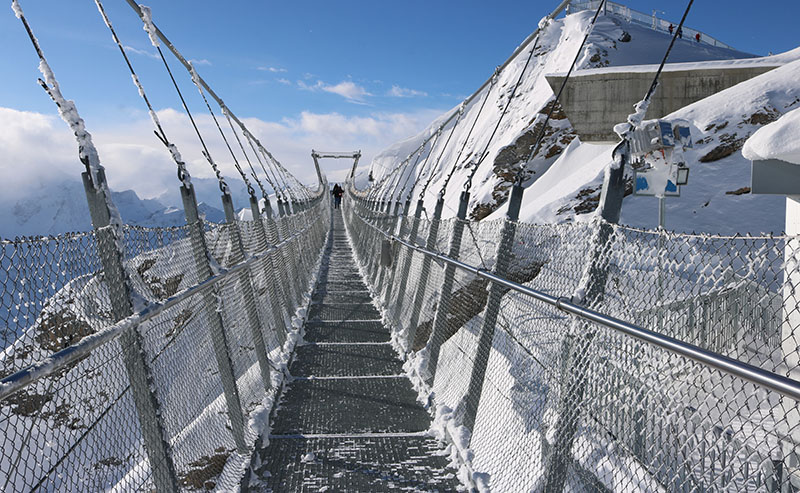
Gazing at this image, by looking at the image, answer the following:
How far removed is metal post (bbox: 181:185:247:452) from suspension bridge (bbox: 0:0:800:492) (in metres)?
0.01

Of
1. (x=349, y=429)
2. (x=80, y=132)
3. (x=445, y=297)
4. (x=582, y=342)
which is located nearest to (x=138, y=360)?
(x=80, y=132)

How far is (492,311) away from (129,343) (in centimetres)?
187

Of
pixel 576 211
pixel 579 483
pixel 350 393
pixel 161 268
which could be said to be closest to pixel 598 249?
pixel 579 483

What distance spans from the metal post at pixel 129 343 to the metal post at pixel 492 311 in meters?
1.71

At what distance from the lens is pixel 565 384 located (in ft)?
7.48

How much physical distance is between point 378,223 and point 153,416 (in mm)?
9215

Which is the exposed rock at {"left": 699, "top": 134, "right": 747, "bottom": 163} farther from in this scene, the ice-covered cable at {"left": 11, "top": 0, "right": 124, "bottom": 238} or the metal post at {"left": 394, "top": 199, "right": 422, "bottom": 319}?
the ice-covered cable at {"left": 11, "top": 0, "right": 124, "bottom": 238}

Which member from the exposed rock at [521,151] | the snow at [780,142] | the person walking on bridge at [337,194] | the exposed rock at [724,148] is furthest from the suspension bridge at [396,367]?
the person walking on bridge at [337,194]

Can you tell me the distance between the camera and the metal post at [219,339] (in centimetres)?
304

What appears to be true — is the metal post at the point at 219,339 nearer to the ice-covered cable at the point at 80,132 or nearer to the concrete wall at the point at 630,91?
the ice-covered cable at the point at 80,132

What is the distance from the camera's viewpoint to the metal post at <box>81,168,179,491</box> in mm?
1906

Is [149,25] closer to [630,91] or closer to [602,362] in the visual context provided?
[602,362]

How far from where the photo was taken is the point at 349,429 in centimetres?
369

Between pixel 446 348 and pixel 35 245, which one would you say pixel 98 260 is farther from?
pixel 446 348
